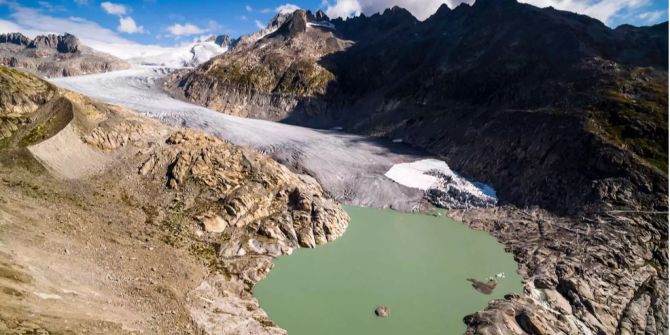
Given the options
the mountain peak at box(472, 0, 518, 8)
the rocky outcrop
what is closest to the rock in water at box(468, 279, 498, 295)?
the rocky outcrop

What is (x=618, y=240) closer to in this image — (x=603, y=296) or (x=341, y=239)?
(x=603, y=296)

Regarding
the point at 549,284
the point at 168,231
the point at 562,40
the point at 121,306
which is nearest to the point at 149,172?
the point at 168,231

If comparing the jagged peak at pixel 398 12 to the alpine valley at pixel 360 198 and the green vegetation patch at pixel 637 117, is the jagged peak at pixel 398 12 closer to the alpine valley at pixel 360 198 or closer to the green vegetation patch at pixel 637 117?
the alpine valley at pixel 360 198

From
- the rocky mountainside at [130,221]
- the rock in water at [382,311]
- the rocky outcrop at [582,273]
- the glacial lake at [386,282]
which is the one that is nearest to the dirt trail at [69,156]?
the rocky mountainside at [130,221]

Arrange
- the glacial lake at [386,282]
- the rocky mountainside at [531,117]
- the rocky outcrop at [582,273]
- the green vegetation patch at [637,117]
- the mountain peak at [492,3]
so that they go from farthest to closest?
the mountain peak at [492,3]
the green vegetation patch at [637,117]
the rocky mountainside at [531,117]
the rocky outcrop at [582,273]
the glacial lake at [386,282]

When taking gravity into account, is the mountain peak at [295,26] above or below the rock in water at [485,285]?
above
